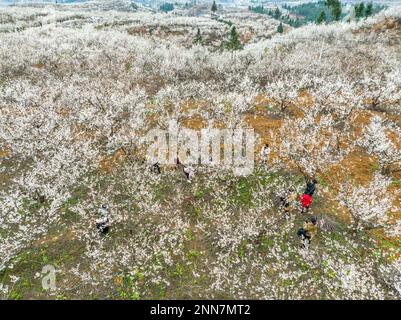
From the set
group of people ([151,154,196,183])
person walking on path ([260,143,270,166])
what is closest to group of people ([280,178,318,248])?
Result: person walking on path ([260,143,270,166])

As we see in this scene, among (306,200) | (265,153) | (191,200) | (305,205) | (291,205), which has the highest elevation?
(265,153)

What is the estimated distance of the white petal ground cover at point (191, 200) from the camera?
52.6 ft

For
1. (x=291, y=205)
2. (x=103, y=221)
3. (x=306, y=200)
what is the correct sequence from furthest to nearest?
(x=291, y=205), (x=103, y=221), (x=306, y=200)

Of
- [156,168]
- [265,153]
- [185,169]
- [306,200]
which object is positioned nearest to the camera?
[306,200]

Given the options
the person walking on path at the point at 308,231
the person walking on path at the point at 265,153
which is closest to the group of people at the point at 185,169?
the person walking on path at the point at 265,153

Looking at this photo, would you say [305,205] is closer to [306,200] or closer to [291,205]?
[306,200]

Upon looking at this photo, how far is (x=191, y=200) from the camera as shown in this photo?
20.9 m

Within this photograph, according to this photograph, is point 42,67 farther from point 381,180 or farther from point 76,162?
point 381,180

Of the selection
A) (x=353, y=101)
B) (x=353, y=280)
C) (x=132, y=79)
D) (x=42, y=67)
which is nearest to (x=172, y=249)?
(x=353, y=280)

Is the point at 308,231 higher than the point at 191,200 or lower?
higher

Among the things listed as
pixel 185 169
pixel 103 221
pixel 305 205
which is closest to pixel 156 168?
pixel 185 169

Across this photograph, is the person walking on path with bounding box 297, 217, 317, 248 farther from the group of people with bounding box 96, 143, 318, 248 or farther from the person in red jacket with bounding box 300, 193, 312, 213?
the person in red jacket with bounding box 300, 193, 312, 213

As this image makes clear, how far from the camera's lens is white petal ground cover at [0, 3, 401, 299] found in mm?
16047

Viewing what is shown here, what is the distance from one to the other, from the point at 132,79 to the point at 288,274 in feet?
111
